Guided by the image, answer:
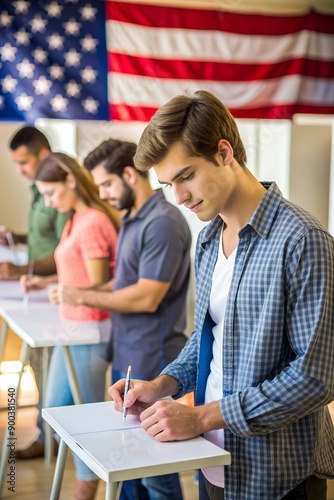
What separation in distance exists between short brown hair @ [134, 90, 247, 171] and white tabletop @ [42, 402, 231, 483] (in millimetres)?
499

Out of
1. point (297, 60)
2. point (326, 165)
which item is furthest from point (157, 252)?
point (297, 60)

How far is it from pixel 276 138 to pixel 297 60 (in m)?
0.36

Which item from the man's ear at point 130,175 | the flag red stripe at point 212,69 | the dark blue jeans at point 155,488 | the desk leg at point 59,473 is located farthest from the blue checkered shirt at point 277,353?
the flag red stripe at point 212,69

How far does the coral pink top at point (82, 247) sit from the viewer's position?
2754 millimetres

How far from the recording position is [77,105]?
2893mm

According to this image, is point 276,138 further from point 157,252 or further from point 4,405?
point 4,405

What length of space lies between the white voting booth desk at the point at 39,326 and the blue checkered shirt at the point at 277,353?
1352mm

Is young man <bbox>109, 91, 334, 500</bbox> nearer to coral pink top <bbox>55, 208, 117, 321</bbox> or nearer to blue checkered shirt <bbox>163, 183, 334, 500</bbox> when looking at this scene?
blue checkered shirt <bbox>163, 183, 334, 500</bbox>

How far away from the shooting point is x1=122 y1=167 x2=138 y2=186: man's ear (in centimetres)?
262

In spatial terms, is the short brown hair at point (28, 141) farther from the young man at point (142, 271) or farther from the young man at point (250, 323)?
the young man at point (250, 323)

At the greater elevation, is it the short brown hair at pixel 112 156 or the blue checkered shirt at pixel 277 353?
the short brown hair at pixel 112 156

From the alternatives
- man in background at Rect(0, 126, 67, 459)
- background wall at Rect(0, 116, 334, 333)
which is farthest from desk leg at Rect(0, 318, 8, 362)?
background wall at Rect(0, 116, 334, 333)

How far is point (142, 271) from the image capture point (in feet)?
8.54

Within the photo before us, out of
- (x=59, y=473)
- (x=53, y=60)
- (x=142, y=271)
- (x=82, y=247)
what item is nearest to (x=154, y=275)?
(x=142, y=271)
